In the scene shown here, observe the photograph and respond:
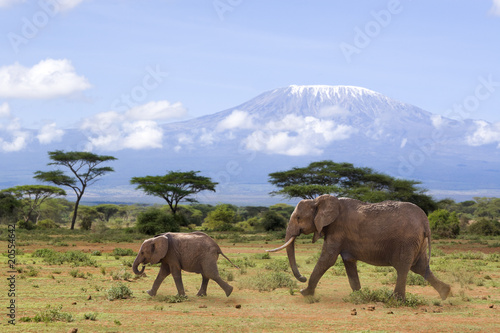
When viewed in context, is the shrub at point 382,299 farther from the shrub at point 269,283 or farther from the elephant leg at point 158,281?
the elephant leg at point 158,281

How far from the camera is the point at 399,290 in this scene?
1246cm

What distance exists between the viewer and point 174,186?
54844 mm

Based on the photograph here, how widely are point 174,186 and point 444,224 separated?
84.0 ft

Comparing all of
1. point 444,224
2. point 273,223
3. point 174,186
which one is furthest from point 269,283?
point 174,186

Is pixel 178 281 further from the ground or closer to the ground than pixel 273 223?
further from the ground

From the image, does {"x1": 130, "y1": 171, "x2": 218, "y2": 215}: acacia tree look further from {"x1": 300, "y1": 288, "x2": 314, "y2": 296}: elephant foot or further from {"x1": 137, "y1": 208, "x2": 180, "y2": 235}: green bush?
{"x1": 300, "y1": 288, "x2": 314, "y2": 296}: elephant foot

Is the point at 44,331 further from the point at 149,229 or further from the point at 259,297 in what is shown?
the point at 149,229

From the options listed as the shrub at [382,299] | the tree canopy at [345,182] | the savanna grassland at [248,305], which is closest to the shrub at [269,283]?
the savanna grassland at [248,305]

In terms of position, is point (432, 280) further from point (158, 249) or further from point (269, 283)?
point (158, 249)

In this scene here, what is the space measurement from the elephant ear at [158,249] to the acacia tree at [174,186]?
131 ft

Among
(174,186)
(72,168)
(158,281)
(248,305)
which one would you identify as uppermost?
(72,168)

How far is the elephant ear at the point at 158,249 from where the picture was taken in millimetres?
13195

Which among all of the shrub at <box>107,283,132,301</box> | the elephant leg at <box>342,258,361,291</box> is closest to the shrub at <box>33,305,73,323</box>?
the shrub at <box>107,283,132,301</box>

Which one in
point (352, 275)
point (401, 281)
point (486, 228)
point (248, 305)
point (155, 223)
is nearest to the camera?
point (401, 281)
